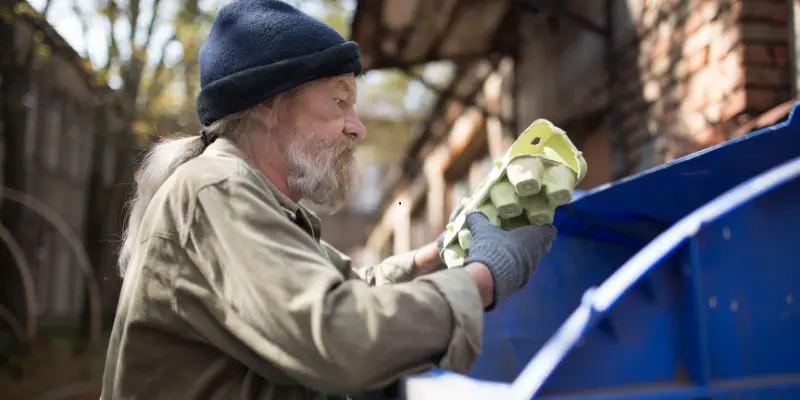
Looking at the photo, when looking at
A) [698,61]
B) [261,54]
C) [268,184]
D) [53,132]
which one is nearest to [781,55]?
[698,61]

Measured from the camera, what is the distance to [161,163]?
5.48ft

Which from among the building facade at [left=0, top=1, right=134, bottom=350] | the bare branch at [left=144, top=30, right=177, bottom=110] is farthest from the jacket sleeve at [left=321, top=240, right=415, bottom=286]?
the bare branch at [left=144, top=30, right=177, bottom=110]

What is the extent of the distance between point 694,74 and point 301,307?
3.45 meters

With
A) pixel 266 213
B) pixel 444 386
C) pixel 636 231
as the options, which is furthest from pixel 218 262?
pixel 636 231

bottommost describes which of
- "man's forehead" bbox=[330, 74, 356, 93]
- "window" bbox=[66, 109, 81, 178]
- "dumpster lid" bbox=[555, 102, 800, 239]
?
"dumpster lid" bbox=[555, 102, 800, 239]

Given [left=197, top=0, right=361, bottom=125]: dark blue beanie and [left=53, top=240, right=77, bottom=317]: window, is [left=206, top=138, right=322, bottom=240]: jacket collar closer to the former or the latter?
[left=197, top=0, right=361, bottom=125]: dark blue beanie

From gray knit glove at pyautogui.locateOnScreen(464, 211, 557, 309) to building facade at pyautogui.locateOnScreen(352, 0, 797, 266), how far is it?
0.54m

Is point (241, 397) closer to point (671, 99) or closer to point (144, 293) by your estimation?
point (144, 293)

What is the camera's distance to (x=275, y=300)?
1.18 metres

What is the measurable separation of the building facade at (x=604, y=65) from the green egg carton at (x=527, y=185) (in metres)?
0.35

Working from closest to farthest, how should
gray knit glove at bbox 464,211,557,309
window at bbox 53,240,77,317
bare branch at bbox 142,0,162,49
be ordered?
gray knit glove at bbox 464,211,557,309, bare branch at bbox 142,0,162,49, window at bbox 53,240,77,317

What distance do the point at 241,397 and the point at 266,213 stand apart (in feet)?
1.13

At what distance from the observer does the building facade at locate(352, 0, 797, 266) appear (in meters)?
3.56

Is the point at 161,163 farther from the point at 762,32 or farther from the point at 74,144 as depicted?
the point at 74,144
